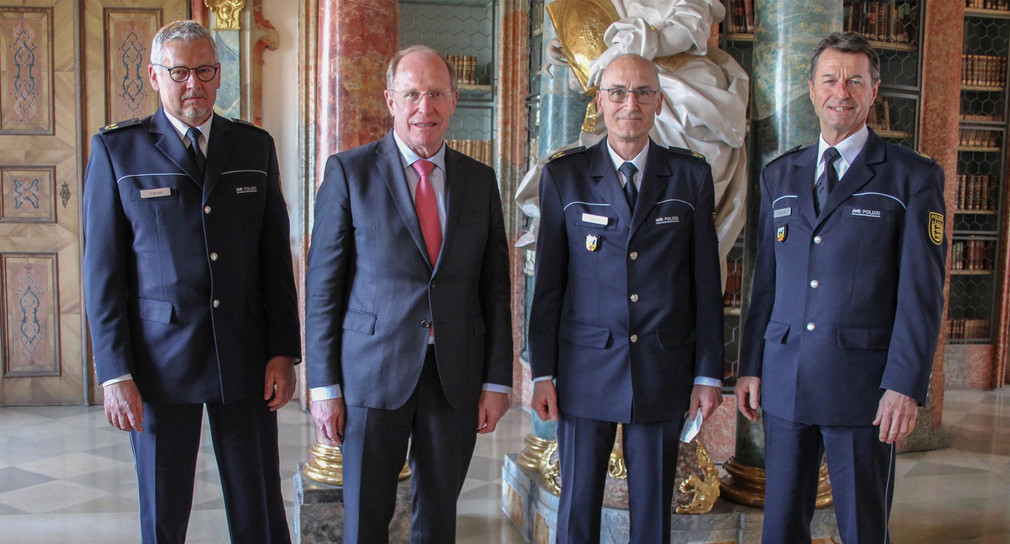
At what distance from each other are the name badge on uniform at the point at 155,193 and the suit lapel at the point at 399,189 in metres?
0.55

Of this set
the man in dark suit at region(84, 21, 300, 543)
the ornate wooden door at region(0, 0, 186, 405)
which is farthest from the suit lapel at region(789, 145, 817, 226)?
the ornate wooden door at region(0, 0, 186, 405)

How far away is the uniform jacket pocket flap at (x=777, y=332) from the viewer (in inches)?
97.0

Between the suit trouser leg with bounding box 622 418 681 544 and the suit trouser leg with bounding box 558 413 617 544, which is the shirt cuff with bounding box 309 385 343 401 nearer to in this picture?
the suit trouser leg with bounding box 558 413 617 544

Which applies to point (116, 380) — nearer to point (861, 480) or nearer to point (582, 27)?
point (861, 480)

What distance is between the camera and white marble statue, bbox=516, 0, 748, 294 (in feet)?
10.9

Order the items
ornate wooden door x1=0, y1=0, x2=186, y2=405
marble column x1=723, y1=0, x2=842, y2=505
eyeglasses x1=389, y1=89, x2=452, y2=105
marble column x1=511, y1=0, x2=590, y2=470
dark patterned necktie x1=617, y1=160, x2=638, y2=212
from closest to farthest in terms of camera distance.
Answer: eyeglasses x1=389, y1=89, x2=452, y2=105 < dark patterned necktie x1=617, y1=160, x2=638, y2=212 < marble column x1=723, y1=0, x2=842, y2=505 < marble column x1=511, y1=0, x2=590, y2=470 < ornate wooden door x1=0, y1=0, x2=186, y2=405

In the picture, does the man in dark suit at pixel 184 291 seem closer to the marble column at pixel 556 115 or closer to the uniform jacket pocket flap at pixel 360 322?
the uniform jacket pocket flap at pixel 360 322

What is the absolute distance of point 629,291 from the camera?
7.97 feet

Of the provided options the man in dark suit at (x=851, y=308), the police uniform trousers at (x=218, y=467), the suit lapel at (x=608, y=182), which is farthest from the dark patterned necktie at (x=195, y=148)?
the man in dark suit at (x=851, y=308)

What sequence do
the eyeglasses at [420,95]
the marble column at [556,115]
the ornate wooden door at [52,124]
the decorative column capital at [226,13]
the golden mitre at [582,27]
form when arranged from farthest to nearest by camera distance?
the ornate wooden door at [52,124], the decorative column capital at [226,13], the marble column at [556,115], the golden mitre at [582,27], the eyeglasses at [420,95]

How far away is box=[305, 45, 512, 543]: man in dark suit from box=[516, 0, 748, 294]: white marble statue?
3.96ft

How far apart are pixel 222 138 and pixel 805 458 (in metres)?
1.84

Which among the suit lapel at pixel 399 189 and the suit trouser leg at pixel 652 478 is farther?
the suit trouser leg at pixel 652 478

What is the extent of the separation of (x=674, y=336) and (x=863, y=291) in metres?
0.51
